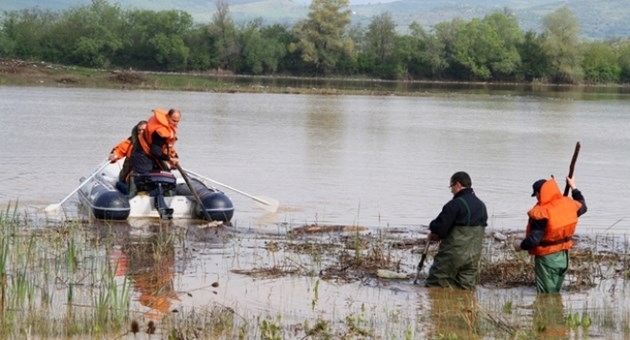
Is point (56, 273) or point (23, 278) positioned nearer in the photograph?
point (23, 278)

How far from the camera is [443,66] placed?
305ft

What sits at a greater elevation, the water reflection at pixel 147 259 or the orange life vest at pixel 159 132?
the orange life vest at pixel 159 132

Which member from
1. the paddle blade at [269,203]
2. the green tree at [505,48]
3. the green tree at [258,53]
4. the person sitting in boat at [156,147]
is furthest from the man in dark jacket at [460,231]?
the green tree at [505,48]

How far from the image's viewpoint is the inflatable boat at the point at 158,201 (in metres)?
14.3

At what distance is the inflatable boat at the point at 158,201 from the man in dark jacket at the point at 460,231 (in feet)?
15.8

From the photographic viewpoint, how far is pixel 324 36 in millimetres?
94062

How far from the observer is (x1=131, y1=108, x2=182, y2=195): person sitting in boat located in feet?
48.0

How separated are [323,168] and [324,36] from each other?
72.4m

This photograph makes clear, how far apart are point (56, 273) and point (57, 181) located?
893 centimetres

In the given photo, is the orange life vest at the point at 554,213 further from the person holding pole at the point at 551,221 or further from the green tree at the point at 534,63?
the green tree at the point at 534,63

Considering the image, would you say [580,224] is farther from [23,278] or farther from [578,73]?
[578,73]

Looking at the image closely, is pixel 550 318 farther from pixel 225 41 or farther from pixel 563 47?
pixel 563 47

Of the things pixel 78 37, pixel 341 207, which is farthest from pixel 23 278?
pixel 78 37

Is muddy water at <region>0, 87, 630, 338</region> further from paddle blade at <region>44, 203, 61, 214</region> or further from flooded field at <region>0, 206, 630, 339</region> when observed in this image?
paddle blade at <region>44, 203, 61, 214</region>
